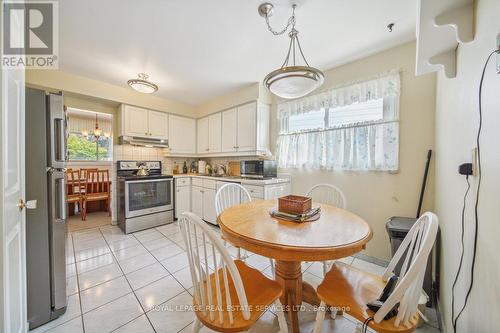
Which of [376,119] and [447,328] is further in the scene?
[376,119]

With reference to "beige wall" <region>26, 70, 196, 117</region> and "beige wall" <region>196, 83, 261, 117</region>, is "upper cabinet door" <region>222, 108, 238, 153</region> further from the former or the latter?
"beige wall" <region>26, 70, 196, 117</region>

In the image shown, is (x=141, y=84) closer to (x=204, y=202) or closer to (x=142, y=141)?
(x=142, y=141)

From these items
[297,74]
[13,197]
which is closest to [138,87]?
[13,197]

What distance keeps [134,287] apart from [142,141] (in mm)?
2549

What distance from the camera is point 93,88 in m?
3.05

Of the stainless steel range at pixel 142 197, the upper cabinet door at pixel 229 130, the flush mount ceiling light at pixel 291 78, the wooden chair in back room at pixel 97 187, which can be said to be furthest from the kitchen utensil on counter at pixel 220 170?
the flush mount ceiling light at pixel 291 78

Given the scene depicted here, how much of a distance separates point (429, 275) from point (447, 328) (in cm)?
42

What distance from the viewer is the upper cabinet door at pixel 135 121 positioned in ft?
11.2

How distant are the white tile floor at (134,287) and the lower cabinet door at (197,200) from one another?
2.84 ft

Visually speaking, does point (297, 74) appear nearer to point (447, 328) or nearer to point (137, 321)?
point (447, 328)

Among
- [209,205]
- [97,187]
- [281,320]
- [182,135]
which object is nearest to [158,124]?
[182,135]

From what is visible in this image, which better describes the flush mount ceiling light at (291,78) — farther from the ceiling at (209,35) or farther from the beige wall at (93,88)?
the beige wall at (93,88)

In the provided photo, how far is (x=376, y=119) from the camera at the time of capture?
89.4 inches

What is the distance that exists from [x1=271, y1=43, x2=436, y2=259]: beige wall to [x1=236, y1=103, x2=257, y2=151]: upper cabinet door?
4.48ft
